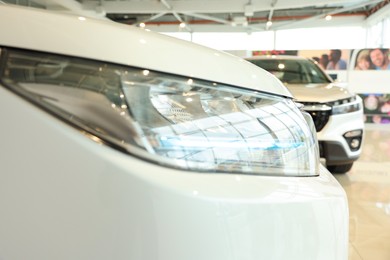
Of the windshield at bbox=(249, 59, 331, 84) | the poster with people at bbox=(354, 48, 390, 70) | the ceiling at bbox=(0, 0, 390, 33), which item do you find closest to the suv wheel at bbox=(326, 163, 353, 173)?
the windshield at bbox=(249, 59, 331, 84)

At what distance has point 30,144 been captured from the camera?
0.57m

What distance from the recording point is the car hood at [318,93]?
11.1ft

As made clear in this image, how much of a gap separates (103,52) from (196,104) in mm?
191

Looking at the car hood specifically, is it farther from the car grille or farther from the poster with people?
the poster with people

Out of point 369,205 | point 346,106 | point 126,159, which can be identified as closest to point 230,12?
point 346,106

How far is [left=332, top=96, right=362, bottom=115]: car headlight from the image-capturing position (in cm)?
334

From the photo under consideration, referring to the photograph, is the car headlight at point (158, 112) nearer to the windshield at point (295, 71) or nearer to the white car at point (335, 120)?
the white car at point (335, 120)

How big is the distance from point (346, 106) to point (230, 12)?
820 cm

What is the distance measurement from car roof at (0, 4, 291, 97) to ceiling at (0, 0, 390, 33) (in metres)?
6.33

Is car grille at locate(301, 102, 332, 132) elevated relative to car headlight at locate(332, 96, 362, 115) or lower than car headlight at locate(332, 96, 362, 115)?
lower

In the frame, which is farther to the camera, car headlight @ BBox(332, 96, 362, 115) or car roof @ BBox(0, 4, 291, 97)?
car headlight @ BBox(332, 96, 362, 115)

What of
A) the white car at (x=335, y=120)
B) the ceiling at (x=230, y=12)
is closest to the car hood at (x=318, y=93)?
the white car at (x=335, y=120)

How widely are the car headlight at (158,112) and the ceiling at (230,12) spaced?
638 centimetres

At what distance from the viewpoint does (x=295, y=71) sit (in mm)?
4387
